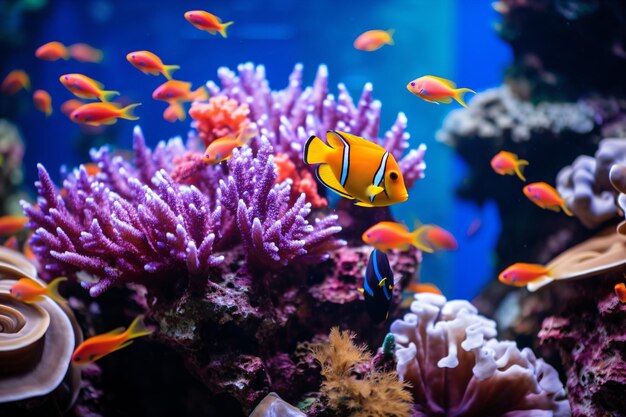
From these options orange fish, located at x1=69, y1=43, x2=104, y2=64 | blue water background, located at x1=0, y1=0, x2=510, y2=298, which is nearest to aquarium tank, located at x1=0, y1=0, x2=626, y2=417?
orange fish, located at x1=69, y1=43, x2=104, y2=64

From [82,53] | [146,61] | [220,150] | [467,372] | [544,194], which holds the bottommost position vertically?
[467,372]

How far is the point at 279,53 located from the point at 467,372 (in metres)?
16.8

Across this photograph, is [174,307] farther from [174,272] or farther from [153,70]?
[153,70]

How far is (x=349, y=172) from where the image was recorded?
6.32 ft

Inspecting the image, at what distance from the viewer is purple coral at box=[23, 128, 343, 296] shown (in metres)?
2.58

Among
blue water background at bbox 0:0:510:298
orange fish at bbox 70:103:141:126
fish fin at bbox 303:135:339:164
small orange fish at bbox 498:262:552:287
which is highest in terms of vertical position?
fish fin at bbox 303:135:339:164

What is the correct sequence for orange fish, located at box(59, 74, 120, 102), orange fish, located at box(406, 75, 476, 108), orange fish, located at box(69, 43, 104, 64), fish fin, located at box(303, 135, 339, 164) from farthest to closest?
1. orange fish, located at box(69, 43, 104, 64)
2. orange fish, located at box(59, 74, 120, 102)
3. orange fish, located at box(406, 75, 476, 108)
4. fish fin, located at box(303, 135, 339, 164)

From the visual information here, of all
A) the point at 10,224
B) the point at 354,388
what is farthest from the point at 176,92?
the point at 354,388

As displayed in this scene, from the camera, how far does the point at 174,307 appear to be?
2574mm

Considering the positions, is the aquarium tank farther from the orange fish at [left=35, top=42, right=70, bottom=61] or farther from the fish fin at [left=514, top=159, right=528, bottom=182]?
the orange fish at [left=35, top=42, right=70, bottom=61]

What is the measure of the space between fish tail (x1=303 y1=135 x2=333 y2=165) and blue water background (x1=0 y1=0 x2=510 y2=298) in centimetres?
1480

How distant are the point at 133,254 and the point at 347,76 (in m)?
16.4

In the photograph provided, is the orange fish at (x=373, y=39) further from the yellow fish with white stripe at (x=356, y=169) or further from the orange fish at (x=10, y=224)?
the orange fish at (x=10, y=224)

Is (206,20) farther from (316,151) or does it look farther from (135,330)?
(135,330)
